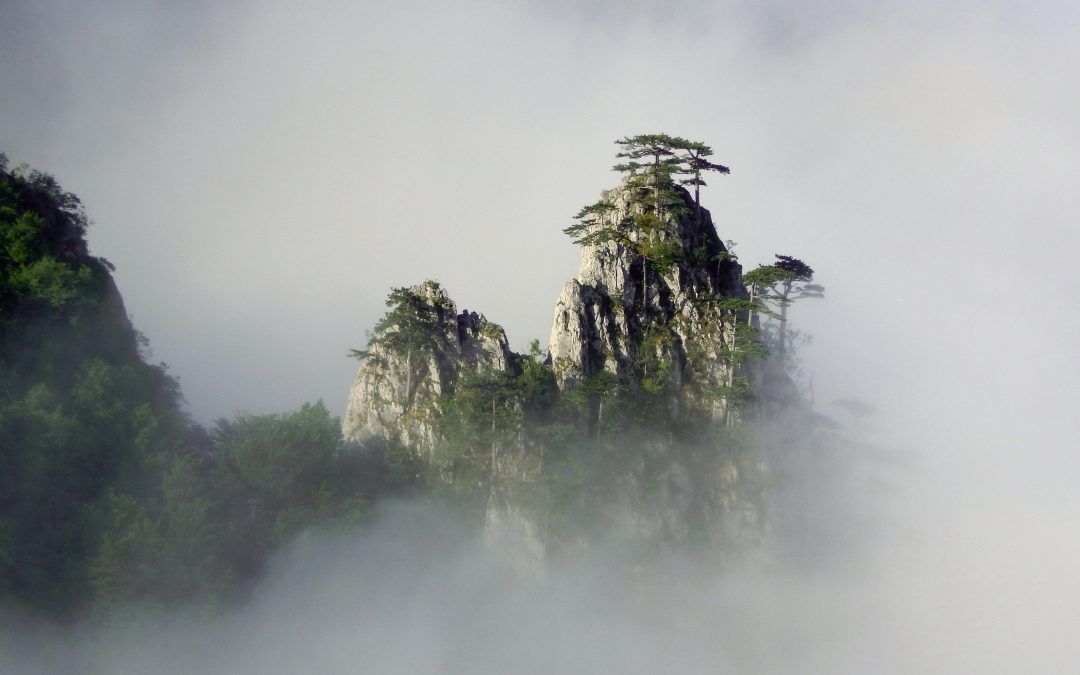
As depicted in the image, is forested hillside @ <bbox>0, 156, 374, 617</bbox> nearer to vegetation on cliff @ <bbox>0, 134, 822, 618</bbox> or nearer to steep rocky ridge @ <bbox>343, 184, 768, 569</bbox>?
vegetation on cliff @ <bbox>0, 134, 822, 618</bbox>

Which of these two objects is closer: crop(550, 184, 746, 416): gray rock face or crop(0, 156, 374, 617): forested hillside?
crop(0, 156, 374, 617): forested hillside

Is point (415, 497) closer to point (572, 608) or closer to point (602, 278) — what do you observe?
point (572, 608)

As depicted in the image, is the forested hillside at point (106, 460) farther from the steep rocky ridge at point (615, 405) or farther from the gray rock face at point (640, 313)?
the gray rock face at point (640, 313)

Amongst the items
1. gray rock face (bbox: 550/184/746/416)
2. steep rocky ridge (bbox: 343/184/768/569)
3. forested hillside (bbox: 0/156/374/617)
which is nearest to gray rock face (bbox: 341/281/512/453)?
steep rocky ridge (bbox: 343/184/768/569)

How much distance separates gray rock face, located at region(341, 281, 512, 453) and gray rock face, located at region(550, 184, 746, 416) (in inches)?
253

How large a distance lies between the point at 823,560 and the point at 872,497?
54.0 ft

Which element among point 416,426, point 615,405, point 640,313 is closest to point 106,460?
point 416,426

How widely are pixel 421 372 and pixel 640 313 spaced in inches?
772

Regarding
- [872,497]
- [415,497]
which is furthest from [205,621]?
[872,497]

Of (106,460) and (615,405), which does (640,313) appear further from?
(106,460)

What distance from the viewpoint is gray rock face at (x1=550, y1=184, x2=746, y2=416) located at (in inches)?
3059

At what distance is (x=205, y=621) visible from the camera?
6969cm

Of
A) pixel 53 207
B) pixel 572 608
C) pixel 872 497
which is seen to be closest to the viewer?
pixel 53 207

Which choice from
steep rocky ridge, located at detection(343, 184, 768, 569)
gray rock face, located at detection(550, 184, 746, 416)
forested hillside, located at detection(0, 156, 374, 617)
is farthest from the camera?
gray rock face, located at detection(550, 184, 746, 416)
